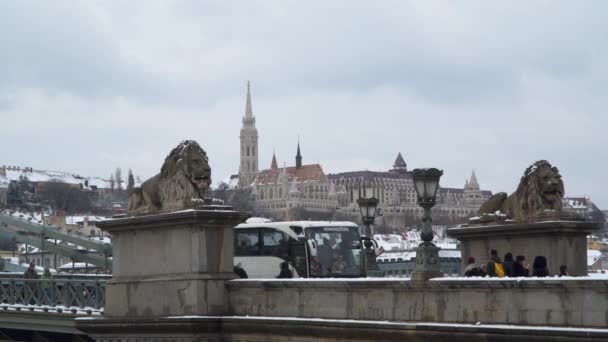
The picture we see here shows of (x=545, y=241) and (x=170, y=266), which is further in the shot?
(x=545, y=241)

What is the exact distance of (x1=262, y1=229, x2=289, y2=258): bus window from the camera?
1214 inches

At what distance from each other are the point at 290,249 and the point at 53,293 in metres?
5.63

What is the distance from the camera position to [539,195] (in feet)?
79.0

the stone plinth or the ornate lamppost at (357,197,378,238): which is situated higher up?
the ornate lamppost at (357,197,378,238)

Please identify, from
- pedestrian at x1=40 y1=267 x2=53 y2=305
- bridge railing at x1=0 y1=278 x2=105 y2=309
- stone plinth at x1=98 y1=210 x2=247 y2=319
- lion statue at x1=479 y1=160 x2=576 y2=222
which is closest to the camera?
stone plinth at x1=98 y1=210 x2=247 y2=319

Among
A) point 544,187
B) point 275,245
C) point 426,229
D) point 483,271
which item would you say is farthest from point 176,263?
point 275,245

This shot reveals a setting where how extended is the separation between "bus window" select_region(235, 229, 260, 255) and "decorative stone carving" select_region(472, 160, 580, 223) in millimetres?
7613

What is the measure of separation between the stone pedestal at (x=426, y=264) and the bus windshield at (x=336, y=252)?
11.2 meters

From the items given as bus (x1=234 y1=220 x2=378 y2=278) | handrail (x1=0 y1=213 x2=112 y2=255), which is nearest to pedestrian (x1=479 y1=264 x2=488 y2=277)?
bus (x1=234 y1=220 x2=378 y2=278)

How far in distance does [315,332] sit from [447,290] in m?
2.78

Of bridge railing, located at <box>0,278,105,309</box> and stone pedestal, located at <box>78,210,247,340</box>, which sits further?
bridge railing, located at <box>0,278,105,309</box>

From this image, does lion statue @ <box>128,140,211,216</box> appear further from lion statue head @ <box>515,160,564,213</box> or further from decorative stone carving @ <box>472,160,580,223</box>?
lion statue head @ <box>515,160,564,213</box>

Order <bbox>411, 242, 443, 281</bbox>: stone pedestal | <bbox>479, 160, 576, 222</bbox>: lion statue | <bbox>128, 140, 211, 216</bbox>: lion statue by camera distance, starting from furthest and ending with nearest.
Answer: <bbox>479, 160, 576, 222</bbox>: lion statue → <bbox>128, 140, 211, 216</bbox>: lion statue → <bbox>411, 242, 443, 281</bbox>: stone pedestal

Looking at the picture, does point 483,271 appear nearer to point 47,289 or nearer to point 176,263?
point 176,263
